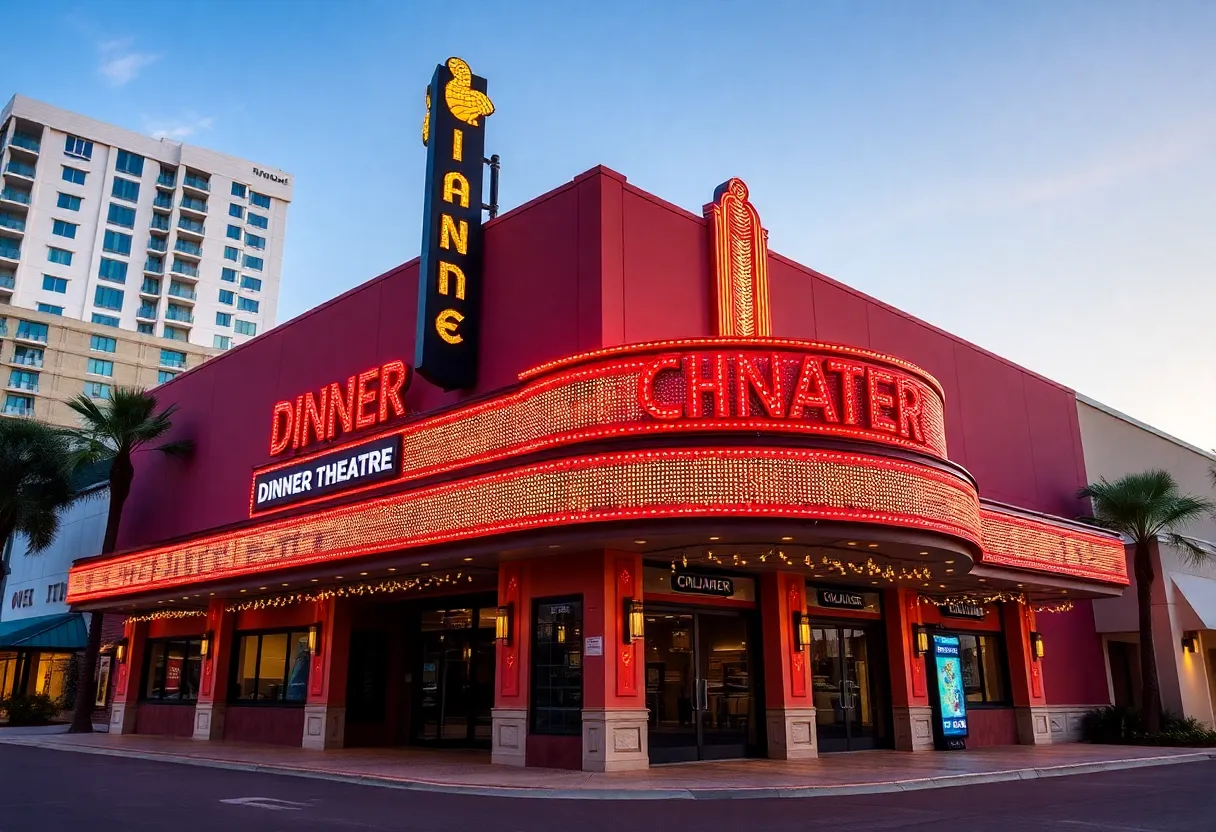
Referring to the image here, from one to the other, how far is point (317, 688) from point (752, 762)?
38.0ft

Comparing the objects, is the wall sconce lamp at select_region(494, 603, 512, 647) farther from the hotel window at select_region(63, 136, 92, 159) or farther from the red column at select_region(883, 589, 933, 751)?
the hotel window at select_region(63, 136, 92, 159)

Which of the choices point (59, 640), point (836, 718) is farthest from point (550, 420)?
point (59, 640)

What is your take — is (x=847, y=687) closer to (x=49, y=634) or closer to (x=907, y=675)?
(x=907, y=675)

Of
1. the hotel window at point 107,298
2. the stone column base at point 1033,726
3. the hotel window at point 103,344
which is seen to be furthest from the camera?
the hotel window at point 107,298

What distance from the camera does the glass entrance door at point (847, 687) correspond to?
22484mm

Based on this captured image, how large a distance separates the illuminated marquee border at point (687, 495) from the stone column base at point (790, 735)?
5.31 m

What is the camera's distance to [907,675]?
928 inches

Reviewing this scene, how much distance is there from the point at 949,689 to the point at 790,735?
6.20m

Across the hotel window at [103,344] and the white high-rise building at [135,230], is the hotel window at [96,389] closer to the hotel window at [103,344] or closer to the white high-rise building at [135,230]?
the hotel window at [103,344]

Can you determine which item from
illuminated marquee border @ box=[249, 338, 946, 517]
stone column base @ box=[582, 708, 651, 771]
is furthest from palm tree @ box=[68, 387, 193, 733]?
stone column base @ box=[582, 708, 651, 771]

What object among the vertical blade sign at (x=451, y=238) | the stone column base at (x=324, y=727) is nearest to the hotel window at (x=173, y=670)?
the stone column base at (x=324, y=727)

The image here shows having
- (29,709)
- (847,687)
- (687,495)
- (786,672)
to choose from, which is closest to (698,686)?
(786,672)

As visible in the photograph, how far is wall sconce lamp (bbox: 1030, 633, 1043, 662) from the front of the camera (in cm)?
2700

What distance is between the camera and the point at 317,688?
2461 centimetres
